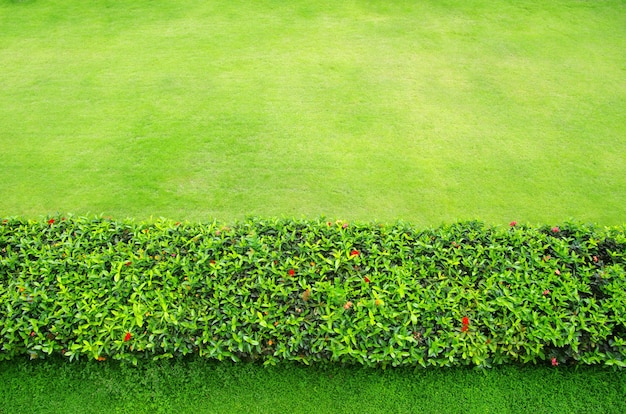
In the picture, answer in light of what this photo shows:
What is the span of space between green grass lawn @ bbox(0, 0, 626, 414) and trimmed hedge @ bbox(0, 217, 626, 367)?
0.71 feet

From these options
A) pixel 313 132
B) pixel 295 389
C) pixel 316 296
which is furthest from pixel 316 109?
pixel 295 389

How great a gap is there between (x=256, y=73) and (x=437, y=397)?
4.06 meters

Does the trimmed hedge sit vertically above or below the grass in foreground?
above

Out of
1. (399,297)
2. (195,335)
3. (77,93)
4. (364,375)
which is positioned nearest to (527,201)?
(399,297)

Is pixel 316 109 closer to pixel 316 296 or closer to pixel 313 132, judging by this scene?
pixel 313 132

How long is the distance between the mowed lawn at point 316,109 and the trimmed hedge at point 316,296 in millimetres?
845

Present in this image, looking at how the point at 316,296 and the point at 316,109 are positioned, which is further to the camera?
the point at 316,109

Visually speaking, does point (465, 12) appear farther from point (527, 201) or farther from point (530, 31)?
point (527, 201)

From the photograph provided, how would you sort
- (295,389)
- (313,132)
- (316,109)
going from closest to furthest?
(295,389)
(313,132)
(316,109)

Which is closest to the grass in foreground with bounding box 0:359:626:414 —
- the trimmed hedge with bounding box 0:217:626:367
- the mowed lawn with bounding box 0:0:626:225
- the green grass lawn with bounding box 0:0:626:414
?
the green grass lawn with bounding box 0:0:626:414

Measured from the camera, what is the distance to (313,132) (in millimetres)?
5203

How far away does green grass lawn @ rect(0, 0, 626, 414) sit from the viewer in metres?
3.23

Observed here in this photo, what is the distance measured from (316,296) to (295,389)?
56 centimetres

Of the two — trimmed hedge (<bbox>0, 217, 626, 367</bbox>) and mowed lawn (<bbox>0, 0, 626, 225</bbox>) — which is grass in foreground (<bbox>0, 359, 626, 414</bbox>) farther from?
mowed lawn (<bbox>0, 0, 626, 225</bbox>)
